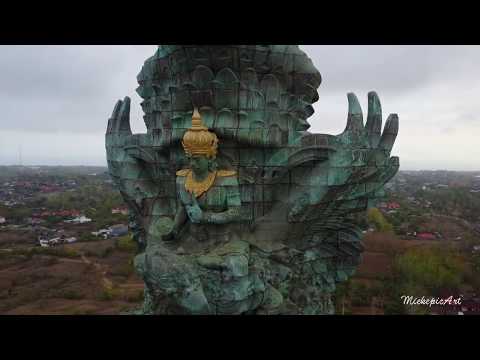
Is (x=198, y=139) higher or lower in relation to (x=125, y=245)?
higher

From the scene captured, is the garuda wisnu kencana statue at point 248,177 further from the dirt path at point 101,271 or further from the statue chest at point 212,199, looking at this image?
the dirt path at point 101,271

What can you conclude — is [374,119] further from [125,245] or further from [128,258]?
[125,245]

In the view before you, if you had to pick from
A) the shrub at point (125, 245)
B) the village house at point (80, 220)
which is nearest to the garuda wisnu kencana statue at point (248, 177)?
the shrub at point (125, 245)

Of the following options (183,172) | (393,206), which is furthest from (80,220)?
(183,172)

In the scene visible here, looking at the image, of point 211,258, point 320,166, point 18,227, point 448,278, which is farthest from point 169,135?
point 18,227

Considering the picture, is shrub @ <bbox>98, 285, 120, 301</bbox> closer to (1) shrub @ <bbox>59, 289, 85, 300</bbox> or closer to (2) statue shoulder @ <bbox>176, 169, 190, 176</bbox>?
(1) shrub @ <bbox>59, 289, 85, 300</bbox>

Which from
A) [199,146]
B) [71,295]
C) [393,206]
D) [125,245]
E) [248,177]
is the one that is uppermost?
[199,146]
